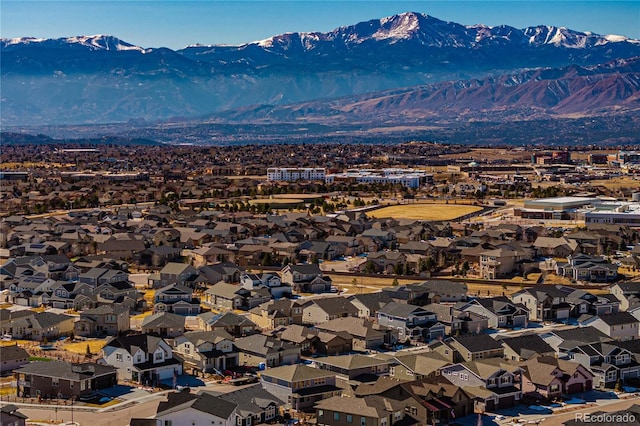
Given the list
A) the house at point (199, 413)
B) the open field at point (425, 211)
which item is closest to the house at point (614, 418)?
the house at point (199, 413)

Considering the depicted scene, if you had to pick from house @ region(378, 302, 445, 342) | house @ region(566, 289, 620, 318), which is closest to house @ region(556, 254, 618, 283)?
house @ region(566, 289, 620, 318)

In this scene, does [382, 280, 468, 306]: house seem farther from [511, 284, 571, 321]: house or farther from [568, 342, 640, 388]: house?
[568, 342, 640, 388]: house

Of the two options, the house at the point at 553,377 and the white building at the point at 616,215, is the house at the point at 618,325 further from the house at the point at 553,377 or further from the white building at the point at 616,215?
the white building at the point at 616,215

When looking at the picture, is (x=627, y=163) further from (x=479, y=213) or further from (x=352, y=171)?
(x=479, y=213)

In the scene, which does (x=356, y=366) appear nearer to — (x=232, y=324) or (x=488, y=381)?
(x=488, y=381)

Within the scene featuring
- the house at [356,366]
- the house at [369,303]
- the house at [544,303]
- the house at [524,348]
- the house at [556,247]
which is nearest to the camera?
Answer: the house at [356,366]

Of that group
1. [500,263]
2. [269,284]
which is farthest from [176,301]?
[500,263]
